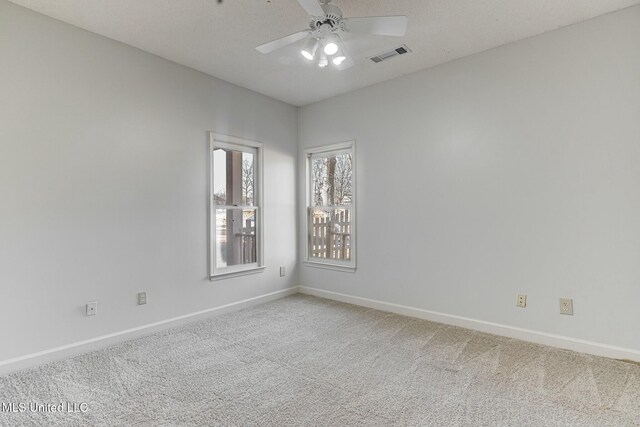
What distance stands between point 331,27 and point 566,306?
278cm

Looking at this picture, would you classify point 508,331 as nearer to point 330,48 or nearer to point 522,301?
point 522,301

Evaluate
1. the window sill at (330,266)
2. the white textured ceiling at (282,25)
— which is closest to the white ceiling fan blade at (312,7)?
the white textured ceiling at (282,25)

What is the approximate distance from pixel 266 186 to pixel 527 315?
304 cm

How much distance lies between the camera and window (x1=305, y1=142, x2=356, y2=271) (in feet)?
13.2

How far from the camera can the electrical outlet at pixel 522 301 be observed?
2803 millimetres

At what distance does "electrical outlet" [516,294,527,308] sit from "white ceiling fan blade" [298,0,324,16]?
273 cm

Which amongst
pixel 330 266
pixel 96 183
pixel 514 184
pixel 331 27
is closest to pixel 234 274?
pixel 330 266

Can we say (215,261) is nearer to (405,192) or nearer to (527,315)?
(405,192)

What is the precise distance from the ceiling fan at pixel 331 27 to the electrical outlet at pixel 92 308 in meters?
2.41

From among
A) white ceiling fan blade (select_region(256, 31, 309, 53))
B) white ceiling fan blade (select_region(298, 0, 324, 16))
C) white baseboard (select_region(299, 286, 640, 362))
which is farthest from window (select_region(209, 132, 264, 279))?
white ceiling fan blade (select_region(298, 0, 324, 16))

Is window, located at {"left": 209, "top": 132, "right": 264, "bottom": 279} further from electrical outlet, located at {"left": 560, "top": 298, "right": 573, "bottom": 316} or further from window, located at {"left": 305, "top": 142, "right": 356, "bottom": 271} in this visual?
electrical outlet, located at {"left": 560, "top": 298, "right": 573, "bottom": 316}

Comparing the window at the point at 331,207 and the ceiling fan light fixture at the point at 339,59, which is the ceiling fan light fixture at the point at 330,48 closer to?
the ceiling fan light fixture at the point at 339,59

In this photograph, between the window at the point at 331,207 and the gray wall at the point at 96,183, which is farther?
the window at the point at 331,207

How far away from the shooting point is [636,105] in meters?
2.36
